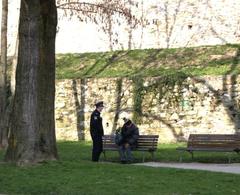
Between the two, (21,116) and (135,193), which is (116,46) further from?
(135,193)

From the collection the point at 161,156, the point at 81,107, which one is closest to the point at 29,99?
the point at 161,156

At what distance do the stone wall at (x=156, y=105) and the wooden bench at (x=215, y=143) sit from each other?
179 inches

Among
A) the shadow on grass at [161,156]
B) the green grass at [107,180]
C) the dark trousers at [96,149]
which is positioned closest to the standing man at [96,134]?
the dark trousers at [96,149]

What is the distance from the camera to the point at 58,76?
1009 inches

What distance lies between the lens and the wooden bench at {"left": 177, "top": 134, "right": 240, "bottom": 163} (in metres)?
15.3

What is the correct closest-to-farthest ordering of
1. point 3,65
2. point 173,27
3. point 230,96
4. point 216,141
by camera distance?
1. point 216,141
2. point 3,65
3. point 230,96
4. point 173,27

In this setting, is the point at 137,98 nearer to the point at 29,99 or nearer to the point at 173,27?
the point at 173,27

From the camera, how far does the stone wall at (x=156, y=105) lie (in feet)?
68.2

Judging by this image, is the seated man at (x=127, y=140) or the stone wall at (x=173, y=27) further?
the stone wall at (x=173, y=27)

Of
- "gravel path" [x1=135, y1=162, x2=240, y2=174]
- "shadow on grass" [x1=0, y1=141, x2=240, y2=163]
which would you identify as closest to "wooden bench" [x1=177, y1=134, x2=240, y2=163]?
"shadow on grass" [x1=0, y1=141, x2=240, y2=163]

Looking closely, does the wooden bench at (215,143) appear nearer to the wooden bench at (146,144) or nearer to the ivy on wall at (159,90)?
the wooden bench at (146,144)

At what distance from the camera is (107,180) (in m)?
11.4

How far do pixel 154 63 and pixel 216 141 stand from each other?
30.6ft

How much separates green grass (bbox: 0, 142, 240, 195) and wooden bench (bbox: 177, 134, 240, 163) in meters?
3.00
